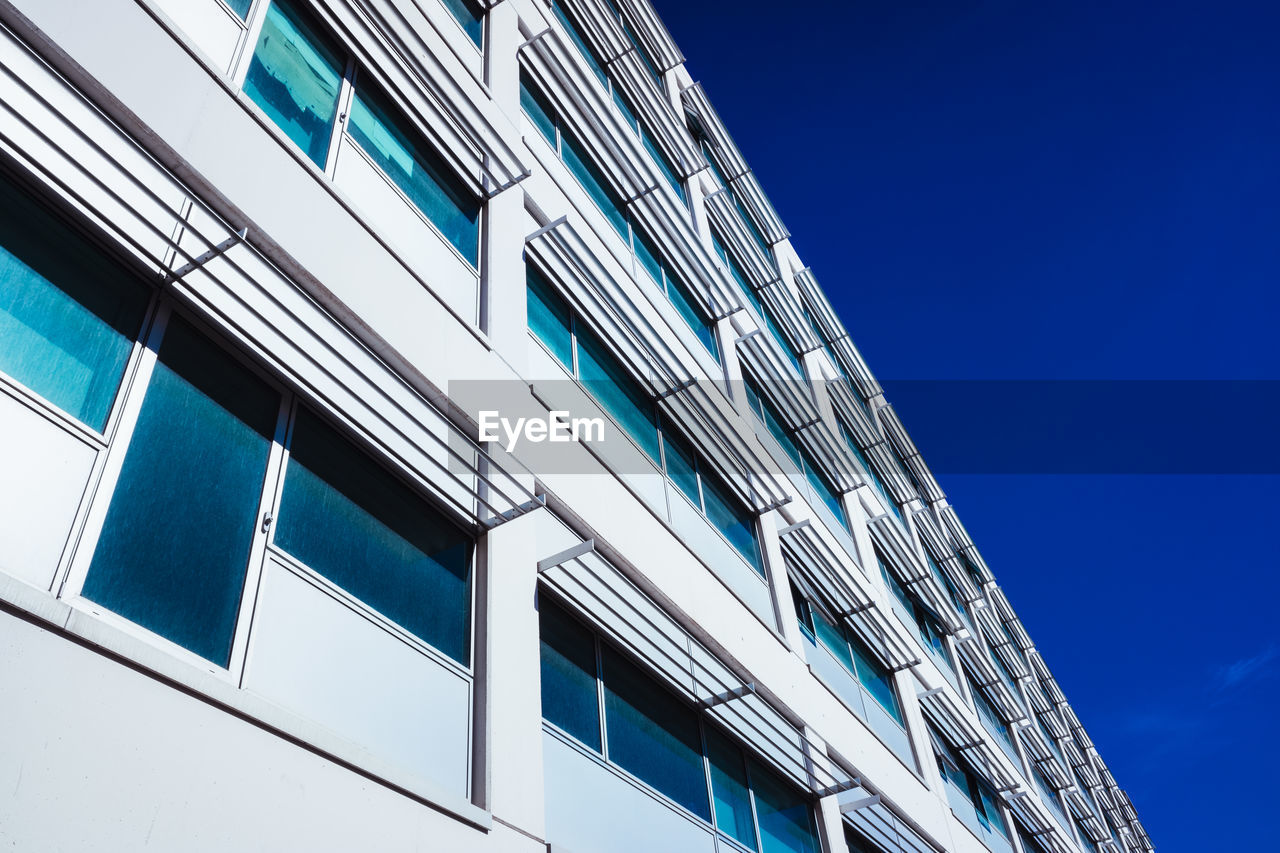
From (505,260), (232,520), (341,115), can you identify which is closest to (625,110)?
(505,260)

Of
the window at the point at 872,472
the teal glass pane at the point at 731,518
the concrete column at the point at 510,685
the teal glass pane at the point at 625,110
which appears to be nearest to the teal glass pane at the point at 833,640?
the teal glass pane at the point at 731,518

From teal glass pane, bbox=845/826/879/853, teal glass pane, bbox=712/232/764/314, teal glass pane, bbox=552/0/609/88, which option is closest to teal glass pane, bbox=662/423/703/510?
teal glass pane, bbox=845/826/879/853

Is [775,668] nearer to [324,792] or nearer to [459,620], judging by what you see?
[459,620]

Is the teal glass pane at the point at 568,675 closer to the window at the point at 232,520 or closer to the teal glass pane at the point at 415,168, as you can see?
the window at the point at 232,520

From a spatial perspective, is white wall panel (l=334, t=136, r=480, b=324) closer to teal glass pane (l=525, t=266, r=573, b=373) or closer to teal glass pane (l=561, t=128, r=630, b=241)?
teal glass pane (l=525, t=266, r=573, b=373)

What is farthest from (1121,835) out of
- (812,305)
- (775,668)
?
(775,668)

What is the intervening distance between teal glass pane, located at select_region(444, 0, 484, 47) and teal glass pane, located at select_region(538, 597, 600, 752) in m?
6.84

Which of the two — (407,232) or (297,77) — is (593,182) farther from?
(297,77)

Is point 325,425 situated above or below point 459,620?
above

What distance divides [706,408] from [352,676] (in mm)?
7003

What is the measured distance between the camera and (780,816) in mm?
9203

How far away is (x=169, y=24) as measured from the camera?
543 centimetres

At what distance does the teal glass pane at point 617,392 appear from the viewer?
9.77m

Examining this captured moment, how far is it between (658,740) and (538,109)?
772cm
